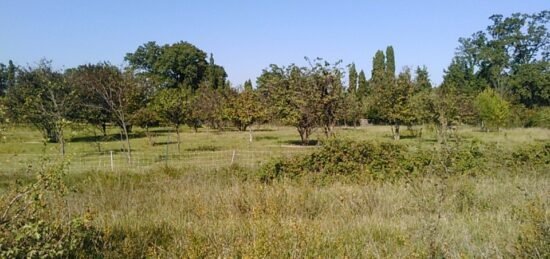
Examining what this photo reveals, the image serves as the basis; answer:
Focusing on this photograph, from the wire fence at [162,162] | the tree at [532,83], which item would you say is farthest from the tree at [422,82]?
the tree at [532,83]

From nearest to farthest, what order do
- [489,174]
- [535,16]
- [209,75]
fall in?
[489,174], [535,16], [209,75]

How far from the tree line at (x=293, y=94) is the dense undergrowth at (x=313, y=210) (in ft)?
2.95

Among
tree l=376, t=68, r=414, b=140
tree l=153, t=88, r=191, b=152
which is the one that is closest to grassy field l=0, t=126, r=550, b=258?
tree l=153, t=88, r=191, b=152

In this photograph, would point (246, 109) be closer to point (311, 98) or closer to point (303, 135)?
point (303, 135)

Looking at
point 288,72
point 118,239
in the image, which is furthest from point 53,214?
point 288,72

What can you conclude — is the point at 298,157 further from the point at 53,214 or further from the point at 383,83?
the point at 383,83

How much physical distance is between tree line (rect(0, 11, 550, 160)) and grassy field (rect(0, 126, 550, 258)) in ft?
3.84

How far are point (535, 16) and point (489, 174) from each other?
6887 cm

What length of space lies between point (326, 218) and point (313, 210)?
0.62 m

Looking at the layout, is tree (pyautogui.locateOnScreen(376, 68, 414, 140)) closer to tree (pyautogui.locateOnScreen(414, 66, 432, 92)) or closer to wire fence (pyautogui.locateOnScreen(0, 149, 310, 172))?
tree (pyautogui.locateOnScreen(414, 66, 432, 92))

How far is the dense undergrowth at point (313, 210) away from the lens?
10.6 ft

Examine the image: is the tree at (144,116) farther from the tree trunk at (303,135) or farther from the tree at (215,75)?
the tree at (215,75)

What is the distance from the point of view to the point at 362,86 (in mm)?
74250

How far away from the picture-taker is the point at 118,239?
4.32m
